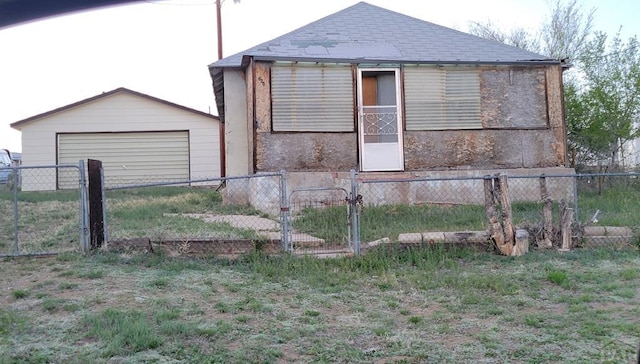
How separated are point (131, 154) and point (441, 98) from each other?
13.1 m

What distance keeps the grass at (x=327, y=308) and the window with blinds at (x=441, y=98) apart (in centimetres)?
533

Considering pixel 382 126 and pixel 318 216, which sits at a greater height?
pixel 382 126

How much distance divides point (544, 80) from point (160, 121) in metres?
14.0

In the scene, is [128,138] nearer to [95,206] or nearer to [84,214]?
[95,206]

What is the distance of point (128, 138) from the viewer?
2216 cm

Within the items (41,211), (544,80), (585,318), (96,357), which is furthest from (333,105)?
(96,357)

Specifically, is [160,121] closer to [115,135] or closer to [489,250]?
[115,135]

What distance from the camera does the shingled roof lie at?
1284cm

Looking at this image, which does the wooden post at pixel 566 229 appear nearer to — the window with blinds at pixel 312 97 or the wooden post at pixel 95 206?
the window with blinds at pixel 312 97

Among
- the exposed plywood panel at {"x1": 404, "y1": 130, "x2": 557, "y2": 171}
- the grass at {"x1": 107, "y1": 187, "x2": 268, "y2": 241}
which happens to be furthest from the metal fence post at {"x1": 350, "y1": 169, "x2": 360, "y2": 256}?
the exposed plywood panel at {"x1": 404, "y1": 130, "x2": 557, "y2": 171}

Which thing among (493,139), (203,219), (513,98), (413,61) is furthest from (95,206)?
(513,98)

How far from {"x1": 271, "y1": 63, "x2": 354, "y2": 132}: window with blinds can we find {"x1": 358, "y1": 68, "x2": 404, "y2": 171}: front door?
35 centimetres

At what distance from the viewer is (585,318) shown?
17.4ft

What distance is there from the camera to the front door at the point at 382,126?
42.4ft
